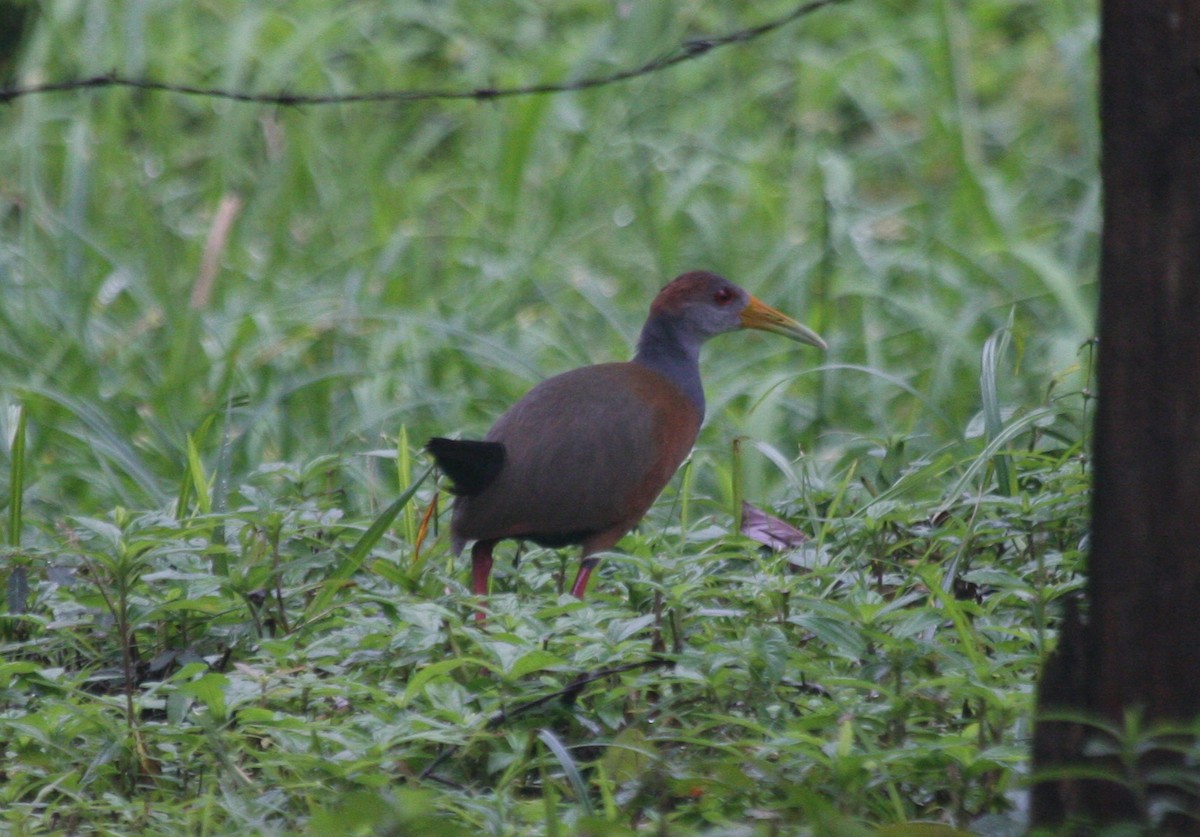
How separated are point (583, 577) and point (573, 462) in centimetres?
31

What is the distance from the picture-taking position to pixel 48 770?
259cm

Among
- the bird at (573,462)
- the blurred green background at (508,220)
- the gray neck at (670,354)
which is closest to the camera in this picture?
the bird at (573,462)

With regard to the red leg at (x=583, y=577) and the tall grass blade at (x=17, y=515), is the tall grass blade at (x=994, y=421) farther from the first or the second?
→ the tall grass blade at (x=17, y=515)

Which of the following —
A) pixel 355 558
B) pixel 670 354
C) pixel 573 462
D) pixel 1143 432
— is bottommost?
pixel 355 558

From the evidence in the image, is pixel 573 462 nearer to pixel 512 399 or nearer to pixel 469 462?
pixel 469 462

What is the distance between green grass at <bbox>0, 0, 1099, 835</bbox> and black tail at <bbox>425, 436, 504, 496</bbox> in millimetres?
211

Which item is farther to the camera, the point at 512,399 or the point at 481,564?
the point at 512,399

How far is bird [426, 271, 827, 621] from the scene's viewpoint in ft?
11.4

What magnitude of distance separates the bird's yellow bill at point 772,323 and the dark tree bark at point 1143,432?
267 centimetres

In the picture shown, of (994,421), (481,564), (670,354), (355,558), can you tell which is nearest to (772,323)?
(670,354)

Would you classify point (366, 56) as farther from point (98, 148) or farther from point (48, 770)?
point (48, 770)

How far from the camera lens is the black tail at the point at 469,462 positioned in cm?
340

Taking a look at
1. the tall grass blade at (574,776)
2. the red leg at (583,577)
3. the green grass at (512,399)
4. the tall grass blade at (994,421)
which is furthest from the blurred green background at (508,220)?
the tall grass blade at (574,776)

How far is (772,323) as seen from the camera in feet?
15.3
